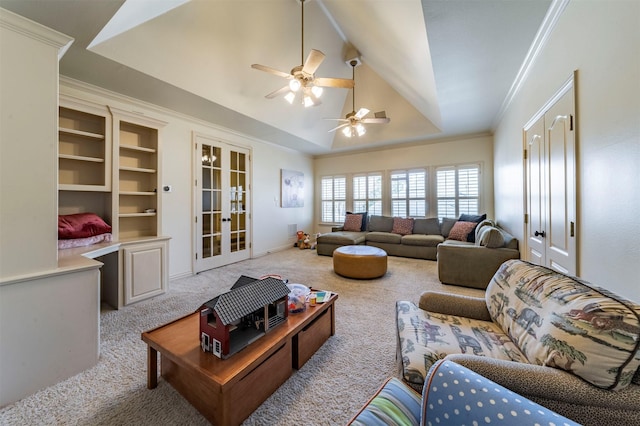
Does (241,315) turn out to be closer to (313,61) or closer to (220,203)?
(313,61)

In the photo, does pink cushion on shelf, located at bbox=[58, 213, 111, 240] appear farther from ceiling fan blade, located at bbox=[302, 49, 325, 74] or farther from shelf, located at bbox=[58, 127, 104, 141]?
ceiling fan blade, located at bbox=[302, 49, 325, 74]

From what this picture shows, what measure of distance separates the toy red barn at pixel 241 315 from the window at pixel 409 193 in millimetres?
4957

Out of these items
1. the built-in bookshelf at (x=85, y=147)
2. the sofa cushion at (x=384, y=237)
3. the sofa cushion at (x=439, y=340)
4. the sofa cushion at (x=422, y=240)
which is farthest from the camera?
the sofa cushion at (x=384, y=237)

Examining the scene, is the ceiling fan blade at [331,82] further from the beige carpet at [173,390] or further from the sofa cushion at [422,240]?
the sofa cushion at [422,240]

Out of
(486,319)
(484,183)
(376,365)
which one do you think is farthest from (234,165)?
(484,183)

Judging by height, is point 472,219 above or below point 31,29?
below

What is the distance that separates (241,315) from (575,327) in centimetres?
144

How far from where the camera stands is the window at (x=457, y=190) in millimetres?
5164

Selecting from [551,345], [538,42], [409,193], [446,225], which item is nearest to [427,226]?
[446,225]

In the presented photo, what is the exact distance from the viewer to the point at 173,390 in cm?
148

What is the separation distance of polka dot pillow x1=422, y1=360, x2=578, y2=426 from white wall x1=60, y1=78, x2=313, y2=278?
3.91 meters

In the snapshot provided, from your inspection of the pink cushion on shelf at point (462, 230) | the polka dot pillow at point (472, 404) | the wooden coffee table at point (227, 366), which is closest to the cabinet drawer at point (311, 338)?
the wooden coffee table at point (227, 366)

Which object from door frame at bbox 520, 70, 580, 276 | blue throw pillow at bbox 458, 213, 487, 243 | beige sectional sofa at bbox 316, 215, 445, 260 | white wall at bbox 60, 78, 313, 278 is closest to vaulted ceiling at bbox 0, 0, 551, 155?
white wall at bbox 60, 78, 313, 278

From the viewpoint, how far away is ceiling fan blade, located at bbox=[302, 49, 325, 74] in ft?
7.97
